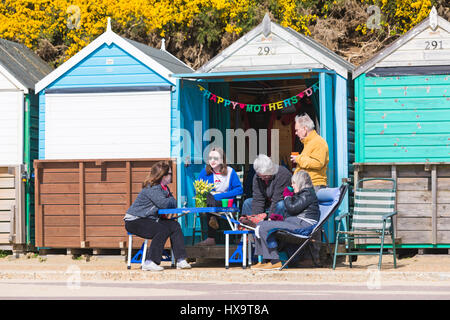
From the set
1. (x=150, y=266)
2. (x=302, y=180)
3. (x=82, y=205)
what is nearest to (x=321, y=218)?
(x=302, y=180)

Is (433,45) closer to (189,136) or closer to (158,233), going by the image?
(189,136)

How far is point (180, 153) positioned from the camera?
12.6 m

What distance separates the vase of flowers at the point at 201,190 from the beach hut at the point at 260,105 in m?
0.44

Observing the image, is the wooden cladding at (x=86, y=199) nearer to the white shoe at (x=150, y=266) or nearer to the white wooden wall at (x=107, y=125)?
the white wooden wall at (x=107, y=125)

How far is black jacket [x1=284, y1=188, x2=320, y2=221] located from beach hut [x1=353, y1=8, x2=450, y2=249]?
157 cm

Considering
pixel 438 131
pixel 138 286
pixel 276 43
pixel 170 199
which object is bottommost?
pixel 138 286

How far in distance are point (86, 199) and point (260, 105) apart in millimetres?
2760

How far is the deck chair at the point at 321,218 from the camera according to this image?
1075cm

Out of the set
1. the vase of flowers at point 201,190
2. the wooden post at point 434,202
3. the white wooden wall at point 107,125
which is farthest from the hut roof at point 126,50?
the wooden post at point 434,202

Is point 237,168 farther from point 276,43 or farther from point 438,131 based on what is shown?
point 438,131

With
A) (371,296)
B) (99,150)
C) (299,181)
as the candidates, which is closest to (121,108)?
(99,150)

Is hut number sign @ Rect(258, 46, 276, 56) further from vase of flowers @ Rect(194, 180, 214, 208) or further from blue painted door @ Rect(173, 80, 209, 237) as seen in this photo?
vase of flowers @ Rect(194, 180, 214, 208)

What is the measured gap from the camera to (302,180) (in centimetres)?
1084

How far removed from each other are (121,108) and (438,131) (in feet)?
13.9
